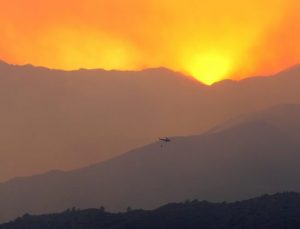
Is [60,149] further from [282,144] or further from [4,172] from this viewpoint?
[282,144]

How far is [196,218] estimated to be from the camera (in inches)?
2798

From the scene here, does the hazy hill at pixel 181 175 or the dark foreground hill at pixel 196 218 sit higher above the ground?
the hazy hill at pixel 181 175

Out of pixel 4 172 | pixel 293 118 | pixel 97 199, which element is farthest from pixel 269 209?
pixel 4 172

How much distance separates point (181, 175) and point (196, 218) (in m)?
62.8

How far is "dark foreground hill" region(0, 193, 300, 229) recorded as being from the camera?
68.4 metres

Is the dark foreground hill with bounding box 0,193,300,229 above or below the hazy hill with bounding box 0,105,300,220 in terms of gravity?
below

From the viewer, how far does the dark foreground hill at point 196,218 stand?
6844 centimetres

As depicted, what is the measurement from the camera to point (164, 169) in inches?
5453

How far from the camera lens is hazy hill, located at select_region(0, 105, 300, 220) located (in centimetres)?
12519

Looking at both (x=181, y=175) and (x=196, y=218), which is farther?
(x=181, y=175)

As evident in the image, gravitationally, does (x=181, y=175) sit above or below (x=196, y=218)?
above

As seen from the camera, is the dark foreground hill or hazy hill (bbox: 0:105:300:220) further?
hazy hill (bbox: 0:105:300:220)

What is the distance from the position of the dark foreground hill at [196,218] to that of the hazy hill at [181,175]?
143ft

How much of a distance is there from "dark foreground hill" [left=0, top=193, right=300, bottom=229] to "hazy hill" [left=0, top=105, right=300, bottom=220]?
4345cm
